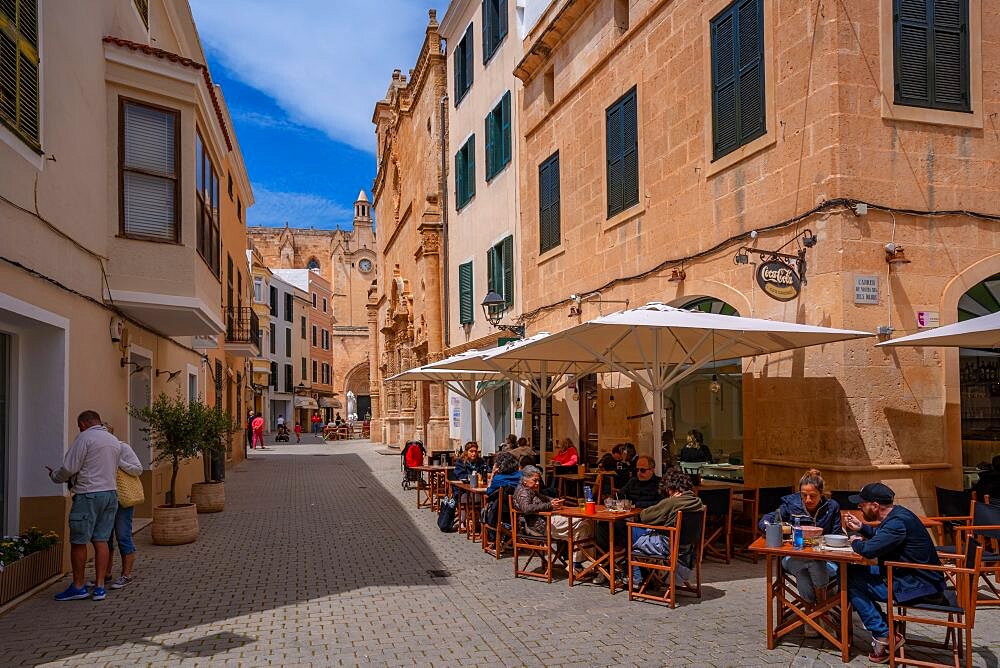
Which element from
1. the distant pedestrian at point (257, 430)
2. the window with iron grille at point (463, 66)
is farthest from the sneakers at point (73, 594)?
the distant pedestrian at point (257, 430)

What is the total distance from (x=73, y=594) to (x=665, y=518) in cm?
519

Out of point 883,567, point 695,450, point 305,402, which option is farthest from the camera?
point 305,402

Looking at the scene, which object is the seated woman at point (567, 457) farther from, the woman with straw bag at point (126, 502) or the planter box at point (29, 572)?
the planter box at point (29, 572)

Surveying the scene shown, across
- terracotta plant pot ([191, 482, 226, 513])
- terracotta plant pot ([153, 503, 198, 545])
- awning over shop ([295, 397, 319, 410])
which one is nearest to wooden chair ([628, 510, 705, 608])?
terracotta plant pot ([153, 503, 198, 545])

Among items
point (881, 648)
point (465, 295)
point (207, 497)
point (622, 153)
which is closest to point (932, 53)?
point (622, 153)

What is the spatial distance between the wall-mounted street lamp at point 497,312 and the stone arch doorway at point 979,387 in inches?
328

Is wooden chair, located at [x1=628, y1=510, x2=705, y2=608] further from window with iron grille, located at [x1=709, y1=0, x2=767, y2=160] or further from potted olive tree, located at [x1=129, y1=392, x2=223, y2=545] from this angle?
potted olive tree, located at [x1=129, y1=392, x2=223, y2=545]

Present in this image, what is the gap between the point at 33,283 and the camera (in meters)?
7.52

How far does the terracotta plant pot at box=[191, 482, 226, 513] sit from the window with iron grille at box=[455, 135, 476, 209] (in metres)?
10.5

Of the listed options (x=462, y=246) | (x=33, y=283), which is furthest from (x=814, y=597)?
(x=462, y=246)

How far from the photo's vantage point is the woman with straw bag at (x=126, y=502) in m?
7.80

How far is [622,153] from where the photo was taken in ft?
41.4

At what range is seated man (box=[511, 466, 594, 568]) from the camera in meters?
7.95

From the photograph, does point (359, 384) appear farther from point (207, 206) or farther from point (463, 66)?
point (207, 206)
